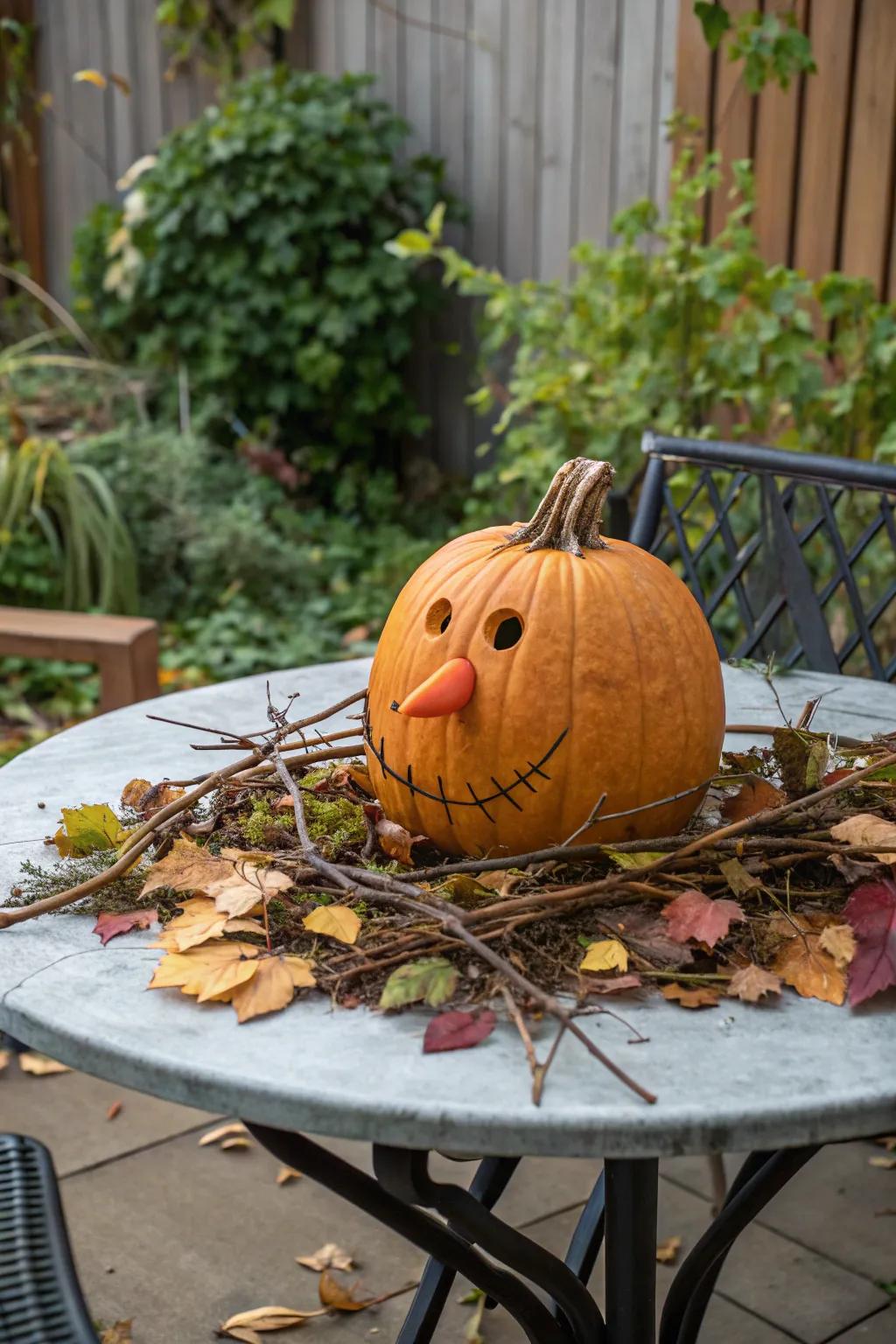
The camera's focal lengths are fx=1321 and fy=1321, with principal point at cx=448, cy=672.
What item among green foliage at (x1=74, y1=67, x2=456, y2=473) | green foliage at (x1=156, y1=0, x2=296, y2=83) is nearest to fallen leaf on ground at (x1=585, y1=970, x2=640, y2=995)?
green foliage at (x1=74, y1=67, x2=456, y2=473)

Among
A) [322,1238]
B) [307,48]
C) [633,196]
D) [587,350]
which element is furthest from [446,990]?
[307,48]

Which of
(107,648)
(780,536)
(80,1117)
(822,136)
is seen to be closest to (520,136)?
(822,136)

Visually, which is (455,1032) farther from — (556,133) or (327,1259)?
(556,133)

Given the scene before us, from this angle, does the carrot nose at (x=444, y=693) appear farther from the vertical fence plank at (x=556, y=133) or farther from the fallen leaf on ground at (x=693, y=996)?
the vertical fence plank at (x=556, y=133)

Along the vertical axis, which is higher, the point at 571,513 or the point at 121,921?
the point at 571,513

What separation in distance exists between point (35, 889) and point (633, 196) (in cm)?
393

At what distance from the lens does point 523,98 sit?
15.9ft

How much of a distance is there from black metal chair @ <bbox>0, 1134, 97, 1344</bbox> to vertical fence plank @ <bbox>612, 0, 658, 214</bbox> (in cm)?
389

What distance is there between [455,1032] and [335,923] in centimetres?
14

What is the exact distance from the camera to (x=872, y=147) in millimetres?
3551

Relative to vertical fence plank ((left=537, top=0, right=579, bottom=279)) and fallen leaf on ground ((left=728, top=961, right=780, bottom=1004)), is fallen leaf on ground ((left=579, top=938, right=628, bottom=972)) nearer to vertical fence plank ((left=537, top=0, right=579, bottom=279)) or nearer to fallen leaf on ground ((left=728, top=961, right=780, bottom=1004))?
fallen leaf on ground ((left=728, top=961, right=780, bottom=1004))

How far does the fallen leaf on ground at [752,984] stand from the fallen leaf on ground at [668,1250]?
4.10 feet

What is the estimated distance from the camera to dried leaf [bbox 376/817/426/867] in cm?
110

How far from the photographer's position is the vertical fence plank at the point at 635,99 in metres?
4.30
